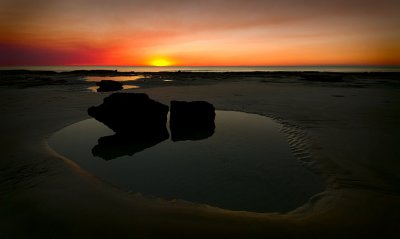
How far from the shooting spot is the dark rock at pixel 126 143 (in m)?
8.70

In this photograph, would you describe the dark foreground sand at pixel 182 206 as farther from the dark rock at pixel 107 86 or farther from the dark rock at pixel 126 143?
the dark rock at pixel 107 86

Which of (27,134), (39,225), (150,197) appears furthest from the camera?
(27,134)

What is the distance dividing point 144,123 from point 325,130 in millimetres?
7765

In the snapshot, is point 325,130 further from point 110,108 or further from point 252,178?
point 110,108

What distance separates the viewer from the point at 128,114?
35.6 ft

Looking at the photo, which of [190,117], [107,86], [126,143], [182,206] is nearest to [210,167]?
[182,206]

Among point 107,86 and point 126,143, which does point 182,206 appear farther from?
point 107,86

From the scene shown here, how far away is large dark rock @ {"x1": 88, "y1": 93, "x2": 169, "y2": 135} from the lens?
35.6 feet

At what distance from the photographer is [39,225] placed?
432 cm

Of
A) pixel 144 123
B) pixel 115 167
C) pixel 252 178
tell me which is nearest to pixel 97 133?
pixel 144 123

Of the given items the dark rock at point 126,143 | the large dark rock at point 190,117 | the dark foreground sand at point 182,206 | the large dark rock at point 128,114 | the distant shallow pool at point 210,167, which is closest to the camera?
the dark foreground sand at point 182,206

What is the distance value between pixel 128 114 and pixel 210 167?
202 inches

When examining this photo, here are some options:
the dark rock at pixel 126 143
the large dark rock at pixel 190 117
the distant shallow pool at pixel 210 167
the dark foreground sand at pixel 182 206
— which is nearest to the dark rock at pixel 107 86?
the distant shallow pool at pixel 210 167

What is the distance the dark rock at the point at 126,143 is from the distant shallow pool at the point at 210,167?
0.11 feet
